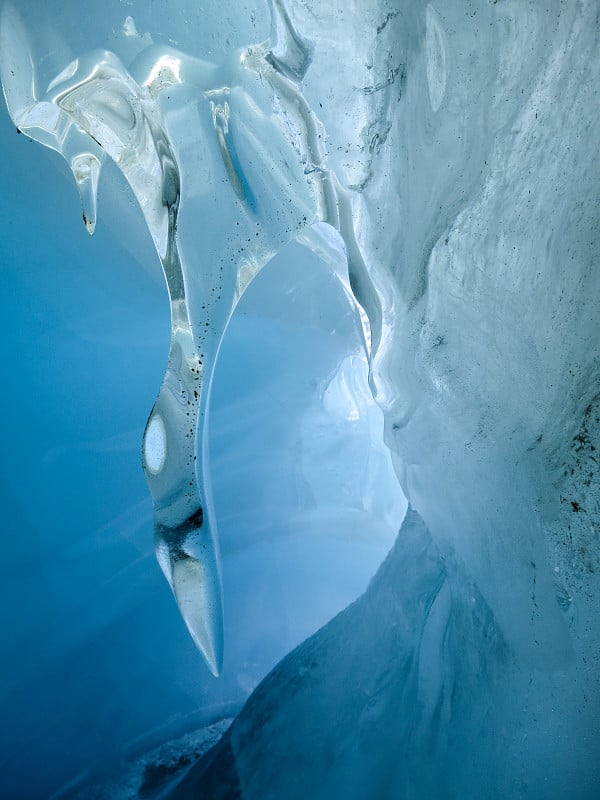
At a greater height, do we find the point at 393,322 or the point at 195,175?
the point at 195,175

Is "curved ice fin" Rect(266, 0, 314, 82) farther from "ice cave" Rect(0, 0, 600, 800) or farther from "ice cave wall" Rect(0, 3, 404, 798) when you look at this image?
"ice cave wall" Rect(0, 3, 404, 798)

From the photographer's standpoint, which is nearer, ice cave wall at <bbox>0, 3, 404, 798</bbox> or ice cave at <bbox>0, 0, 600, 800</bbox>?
ice cave at <bbox>0, 0, 600, 800</bbox>

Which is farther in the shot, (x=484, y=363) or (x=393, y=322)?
(x=393, y=322)

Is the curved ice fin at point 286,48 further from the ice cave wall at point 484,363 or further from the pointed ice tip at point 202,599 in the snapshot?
the pointed ice tip at point 202,599

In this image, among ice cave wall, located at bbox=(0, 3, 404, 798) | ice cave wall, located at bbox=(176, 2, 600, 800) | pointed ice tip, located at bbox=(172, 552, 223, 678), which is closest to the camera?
ice cave wall, located at bbox=(176, 2, 600, 800)

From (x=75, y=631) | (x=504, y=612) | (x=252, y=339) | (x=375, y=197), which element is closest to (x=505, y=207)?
(x=375, y=197)

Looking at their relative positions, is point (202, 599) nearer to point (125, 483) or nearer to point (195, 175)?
point (195, 175)

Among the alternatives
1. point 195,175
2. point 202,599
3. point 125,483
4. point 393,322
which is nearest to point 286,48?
point 195,175

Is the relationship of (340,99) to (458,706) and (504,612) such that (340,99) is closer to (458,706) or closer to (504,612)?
(504,612)

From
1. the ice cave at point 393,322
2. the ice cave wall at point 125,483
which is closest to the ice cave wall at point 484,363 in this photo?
the ice cave at point 393,322

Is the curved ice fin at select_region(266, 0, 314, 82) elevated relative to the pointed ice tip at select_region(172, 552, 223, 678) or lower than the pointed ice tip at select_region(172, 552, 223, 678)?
elevated

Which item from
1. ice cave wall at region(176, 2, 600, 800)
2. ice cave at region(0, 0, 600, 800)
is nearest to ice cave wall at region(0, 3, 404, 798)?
ice cave at region(0, 0, 600, 800)

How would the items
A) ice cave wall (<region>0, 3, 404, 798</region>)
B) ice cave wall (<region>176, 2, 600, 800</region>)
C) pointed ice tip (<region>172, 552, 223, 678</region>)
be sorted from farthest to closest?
ice cave wall (<region>0, 3, 404, 798</region>), pointed ice tip (<region>172, 552, 223, 678</region>), ice cave wall (<region>176, 2, 600, 800</region>)

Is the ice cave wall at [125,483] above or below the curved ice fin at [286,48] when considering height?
below
